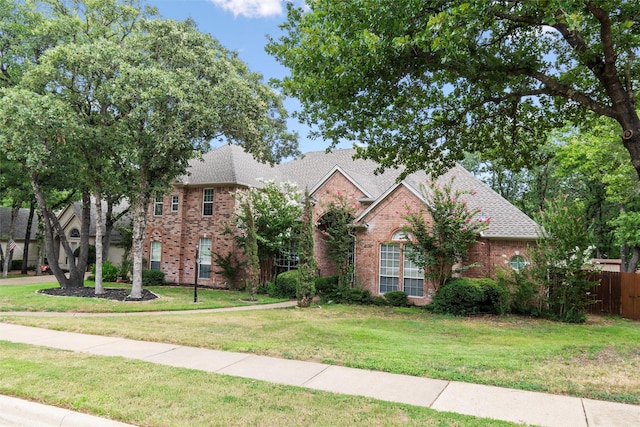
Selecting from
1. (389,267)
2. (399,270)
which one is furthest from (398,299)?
(389,267)

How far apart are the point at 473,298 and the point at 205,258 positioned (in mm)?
14581

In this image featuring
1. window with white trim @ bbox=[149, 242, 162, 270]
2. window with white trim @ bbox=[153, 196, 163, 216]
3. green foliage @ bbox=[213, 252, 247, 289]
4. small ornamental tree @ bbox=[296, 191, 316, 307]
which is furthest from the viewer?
window with white trim @ bbox=[153, 196, 163, 216]

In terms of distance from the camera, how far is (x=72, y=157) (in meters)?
19.5

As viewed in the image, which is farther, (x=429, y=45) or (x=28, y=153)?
(x=28, y=153)

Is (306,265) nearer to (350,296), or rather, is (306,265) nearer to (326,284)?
(350,296)

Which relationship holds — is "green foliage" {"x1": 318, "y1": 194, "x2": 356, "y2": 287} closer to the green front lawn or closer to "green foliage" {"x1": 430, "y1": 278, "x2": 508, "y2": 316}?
the green front lawn

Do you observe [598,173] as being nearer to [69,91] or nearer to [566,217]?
A: [566,217]

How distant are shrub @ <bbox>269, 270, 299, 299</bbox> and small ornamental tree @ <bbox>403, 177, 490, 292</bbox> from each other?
5461 mm

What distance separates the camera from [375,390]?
19.3 ft

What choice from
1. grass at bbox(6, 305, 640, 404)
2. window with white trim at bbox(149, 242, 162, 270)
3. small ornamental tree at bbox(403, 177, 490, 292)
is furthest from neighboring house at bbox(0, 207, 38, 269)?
small ornamental tree at bbox(403, 177, 490, 292)

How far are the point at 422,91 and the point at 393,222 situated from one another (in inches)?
359

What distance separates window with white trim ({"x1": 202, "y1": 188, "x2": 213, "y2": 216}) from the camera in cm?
2347

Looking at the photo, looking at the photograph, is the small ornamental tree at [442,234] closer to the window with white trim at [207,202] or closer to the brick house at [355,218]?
the brick house at [355,218]

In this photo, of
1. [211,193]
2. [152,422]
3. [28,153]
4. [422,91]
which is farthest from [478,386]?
[211,193]
